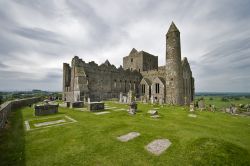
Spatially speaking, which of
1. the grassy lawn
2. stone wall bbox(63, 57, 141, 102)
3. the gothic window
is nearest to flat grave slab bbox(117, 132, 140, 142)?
the grassy lawn

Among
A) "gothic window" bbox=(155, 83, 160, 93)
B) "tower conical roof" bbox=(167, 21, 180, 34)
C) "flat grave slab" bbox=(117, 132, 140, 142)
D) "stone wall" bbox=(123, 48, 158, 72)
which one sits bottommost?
"flat grave slab" bbox=(117, 132, 140, 142)

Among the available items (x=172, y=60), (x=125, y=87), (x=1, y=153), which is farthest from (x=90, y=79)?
(x=1, y=153)

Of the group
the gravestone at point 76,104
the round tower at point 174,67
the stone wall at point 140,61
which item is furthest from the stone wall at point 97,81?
the round tower at point 174,67

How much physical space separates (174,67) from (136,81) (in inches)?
607

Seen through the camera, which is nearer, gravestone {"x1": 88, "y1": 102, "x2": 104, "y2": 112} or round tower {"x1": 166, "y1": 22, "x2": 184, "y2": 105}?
gravestone {"x1": 88, "y1": 102, "x2": 104, "y2": 112}

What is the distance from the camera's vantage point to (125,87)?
125 feet

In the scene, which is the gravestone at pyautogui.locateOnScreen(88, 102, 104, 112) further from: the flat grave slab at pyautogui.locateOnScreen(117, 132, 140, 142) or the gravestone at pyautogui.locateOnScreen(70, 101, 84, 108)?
the flat grave slab at pyautogui.locateOnScreen(117, 132, 140, 142)

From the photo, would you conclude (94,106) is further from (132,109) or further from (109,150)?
(109,150)

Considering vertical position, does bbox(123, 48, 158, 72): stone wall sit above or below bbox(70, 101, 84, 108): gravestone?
above

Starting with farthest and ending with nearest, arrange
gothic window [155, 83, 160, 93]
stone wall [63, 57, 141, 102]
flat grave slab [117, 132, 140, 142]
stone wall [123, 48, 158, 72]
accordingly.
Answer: stone wall [123, 48, 158, 72], gothic window [155, 83, 160, 93], stone wall [63, 57, 141, 102], flat grave slab [117, 132, 140, 142]

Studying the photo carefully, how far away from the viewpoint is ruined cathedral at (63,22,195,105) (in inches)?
1062

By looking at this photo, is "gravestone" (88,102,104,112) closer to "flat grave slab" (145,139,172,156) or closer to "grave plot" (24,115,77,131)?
"grave plot" (24,115,77,131)

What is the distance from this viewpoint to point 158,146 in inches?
240

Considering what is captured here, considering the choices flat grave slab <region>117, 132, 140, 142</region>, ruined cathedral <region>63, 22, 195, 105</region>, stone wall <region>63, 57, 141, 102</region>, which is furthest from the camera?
ruined cathedral <region>63, 22, 195, 105</region>
